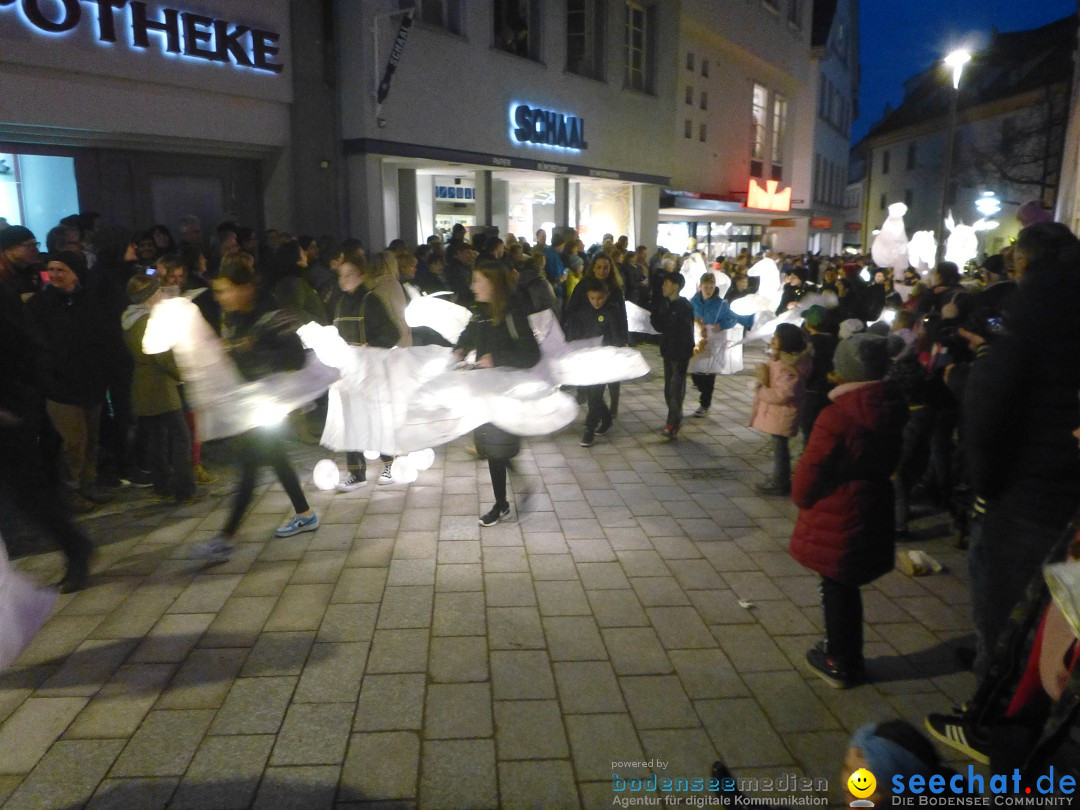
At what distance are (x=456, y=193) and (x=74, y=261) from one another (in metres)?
13.1

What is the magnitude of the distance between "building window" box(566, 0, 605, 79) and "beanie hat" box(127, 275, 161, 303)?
14.8m

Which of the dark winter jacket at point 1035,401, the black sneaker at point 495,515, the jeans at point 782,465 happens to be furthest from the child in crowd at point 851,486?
the jeans at point 782,465

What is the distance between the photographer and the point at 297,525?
19.7 ft

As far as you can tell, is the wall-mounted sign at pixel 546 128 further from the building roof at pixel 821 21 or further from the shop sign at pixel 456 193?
the building roof at pixel 821 21

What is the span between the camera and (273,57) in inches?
468

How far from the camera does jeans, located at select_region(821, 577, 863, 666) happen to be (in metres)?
3.89

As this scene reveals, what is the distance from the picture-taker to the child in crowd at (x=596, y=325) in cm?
862

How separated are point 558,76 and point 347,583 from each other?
15.7 meters

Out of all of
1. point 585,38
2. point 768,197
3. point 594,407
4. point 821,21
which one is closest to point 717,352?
point 594,407

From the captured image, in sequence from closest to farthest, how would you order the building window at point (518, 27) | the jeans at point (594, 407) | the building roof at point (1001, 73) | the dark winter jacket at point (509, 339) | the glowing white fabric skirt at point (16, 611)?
the glowing white fabric skirt at point (16, 611)
the dark winter jacket at point (509, 339)
the jeans at point (594, 407)
the building window at point (518, 27)
the building roof at point (1001, 73)

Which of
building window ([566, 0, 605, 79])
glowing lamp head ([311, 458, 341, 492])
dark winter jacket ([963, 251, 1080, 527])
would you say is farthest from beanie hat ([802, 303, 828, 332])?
building window ([566, 0, 605, 79])

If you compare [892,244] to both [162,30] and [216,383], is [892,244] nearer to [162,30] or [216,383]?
[162,30]

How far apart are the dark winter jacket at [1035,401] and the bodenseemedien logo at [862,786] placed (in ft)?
5.71

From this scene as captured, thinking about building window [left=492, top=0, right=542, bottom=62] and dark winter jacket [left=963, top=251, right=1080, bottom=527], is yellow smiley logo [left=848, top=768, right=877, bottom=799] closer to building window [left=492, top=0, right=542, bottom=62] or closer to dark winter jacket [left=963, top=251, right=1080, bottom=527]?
dark winter jacket [left=963, top=251, right=1080, bottom=527]
